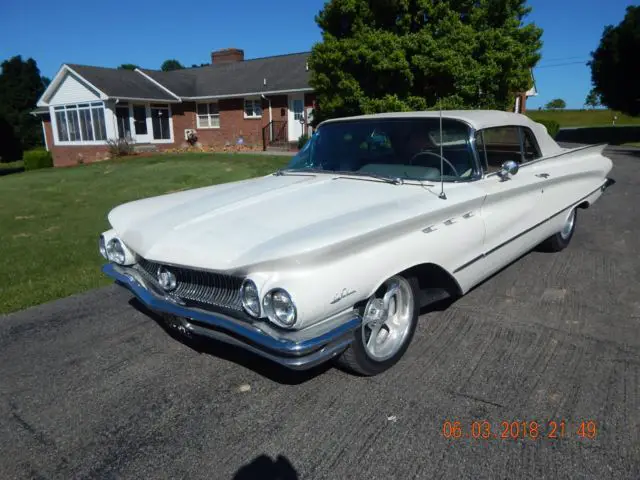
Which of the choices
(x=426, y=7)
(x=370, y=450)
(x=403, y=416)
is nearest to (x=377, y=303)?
(x=403, y=416)

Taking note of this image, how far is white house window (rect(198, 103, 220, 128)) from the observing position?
89.3ft

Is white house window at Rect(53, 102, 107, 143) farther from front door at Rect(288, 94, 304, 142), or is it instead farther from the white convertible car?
the white convertible car

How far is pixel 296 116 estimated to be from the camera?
2423 cm

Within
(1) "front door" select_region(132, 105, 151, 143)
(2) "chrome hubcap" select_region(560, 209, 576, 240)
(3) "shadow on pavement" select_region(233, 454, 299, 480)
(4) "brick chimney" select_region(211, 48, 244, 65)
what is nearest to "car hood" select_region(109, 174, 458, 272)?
(3) "shadow on pavement" select_region(233, 454, 299, 480)

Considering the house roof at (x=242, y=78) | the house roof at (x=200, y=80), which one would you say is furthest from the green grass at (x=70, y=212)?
the house roof at (x=242, y=78)

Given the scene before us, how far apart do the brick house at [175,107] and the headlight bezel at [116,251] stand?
20.1 meters

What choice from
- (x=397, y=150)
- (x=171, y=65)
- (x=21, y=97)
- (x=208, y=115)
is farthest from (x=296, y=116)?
(x=171, y=65)

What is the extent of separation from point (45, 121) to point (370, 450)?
118 ft

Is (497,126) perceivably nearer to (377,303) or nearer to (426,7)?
(377,303)

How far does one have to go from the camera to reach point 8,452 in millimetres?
2625

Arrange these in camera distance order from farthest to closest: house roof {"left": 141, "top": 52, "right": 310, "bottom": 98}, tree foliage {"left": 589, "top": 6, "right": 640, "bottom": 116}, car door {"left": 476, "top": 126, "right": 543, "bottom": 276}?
1. tree foliage {"left": 589, "top": 6, "right": 640, "bottom": 116}
2. house roof {"left": 141, "top": 52, "right": 310, "bottom": 98}
3. car door {"left": 476, "top": 126, "right": 543, "bottom": 276}

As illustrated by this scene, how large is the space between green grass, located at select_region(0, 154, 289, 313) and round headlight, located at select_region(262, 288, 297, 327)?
334 centimetres

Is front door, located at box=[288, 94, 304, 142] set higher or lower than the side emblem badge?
higher

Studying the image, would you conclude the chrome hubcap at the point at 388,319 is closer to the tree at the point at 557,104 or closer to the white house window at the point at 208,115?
the white house window at the point at 208,115
